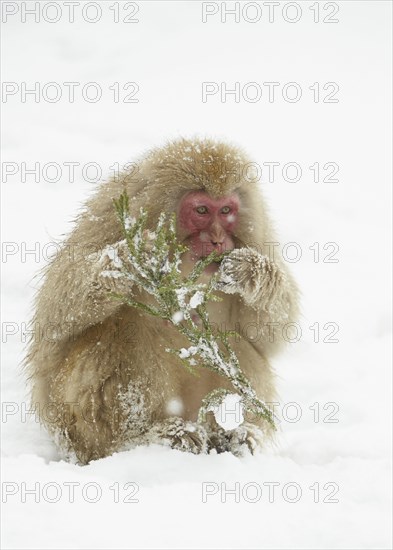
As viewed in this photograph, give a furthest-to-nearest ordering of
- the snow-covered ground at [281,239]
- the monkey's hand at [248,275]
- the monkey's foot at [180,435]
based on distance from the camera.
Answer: the monkey's hand at [248,275] < the monkey's foot at [180,435] < the snow-covered ground at [281,239]

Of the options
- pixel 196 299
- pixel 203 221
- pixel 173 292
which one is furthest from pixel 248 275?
pixel 173 292

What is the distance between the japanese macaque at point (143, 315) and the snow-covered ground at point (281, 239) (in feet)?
1.02

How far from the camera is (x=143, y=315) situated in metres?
4.08

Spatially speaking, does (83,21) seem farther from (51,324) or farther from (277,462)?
(277,462)

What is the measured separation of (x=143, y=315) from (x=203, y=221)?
1.86 feet

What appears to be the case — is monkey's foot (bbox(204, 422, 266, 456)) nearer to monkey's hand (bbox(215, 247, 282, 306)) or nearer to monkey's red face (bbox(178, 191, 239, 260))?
monkey's hand (bbox(215, 247, 282, 306))

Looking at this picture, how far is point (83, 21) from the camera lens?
11.5m

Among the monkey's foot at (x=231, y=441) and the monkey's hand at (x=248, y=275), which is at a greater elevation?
the monkey's hand at (x=248, y=275)

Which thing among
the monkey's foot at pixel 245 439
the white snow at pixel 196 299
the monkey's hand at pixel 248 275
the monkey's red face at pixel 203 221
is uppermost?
the monkey's red face at pixel 203 221

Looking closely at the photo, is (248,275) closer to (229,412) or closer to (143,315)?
(143,315)

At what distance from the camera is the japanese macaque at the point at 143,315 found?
3908mm

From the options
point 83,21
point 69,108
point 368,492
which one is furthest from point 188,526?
point 83,21

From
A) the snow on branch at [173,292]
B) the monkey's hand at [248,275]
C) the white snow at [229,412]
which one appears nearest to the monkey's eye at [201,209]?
the monkey's hand at [248,275]

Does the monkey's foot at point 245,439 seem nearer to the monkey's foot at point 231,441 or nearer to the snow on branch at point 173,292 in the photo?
the monkey's foot at point 231,441
